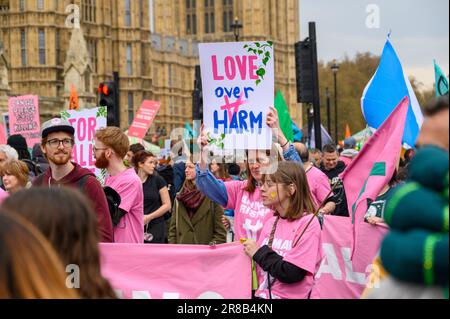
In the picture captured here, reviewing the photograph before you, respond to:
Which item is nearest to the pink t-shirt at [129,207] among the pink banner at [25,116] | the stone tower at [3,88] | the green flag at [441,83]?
the green flag at [441,83]

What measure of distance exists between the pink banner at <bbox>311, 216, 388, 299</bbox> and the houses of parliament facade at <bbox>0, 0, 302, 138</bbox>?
26.2m

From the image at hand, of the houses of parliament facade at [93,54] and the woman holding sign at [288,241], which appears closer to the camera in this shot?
the woman holding sign at [288,241]

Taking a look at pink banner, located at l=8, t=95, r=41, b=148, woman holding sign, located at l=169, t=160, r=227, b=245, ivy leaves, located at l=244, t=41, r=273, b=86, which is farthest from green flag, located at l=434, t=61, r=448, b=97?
pink banner, located at l=8, t=95, r=41, b=148

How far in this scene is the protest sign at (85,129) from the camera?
9.73 m

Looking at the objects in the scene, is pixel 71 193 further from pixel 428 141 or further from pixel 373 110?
pixel 373 110

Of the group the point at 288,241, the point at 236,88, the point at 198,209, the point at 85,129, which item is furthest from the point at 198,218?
the point at 288,241

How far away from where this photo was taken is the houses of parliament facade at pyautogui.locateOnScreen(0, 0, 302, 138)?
1881 inches

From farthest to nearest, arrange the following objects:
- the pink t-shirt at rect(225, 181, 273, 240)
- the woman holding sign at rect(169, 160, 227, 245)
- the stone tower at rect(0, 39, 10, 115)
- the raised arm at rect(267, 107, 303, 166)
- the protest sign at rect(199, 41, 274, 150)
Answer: the stone tower at rect(0, 39, 10, 115), the woman holding sign at rect(169, 160, 227, 245), the protest sign at rect(199, 41, 274, 150), the raised arm at rect(267, 107, 303, 166), the pink t-shirt at rect(225, 181, 273, 240)

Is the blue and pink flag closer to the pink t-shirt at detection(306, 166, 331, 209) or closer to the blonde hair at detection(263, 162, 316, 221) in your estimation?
the blonde hair at detection(263, 162, 316, 221)

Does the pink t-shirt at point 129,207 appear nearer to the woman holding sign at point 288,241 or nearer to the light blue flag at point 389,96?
the woman holding sign at point 288,241

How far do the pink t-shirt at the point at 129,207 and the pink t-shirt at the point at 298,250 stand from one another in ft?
4.90

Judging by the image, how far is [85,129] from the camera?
10.1 m

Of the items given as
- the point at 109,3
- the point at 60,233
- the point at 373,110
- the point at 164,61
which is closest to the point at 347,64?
the point at 164,61
